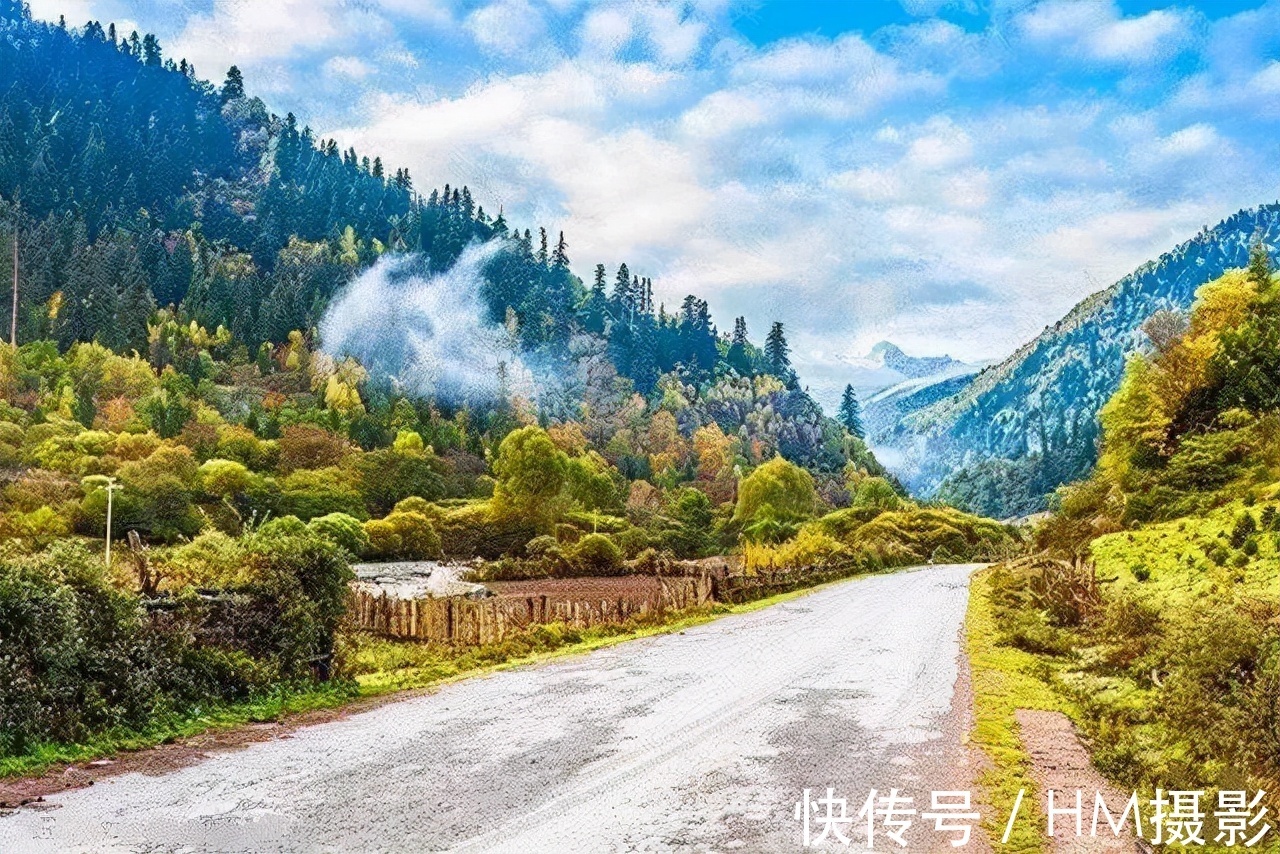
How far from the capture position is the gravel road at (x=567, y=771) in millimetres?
8500

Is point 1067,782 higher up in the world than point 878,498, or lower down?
lower down

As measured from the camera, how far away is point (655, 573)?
189ft

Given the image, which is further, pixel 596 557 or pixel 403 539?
pixel 403 539

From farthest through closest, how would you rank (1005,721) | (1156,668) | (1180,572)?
(1180,572)
(1156,668)
(1005,721)

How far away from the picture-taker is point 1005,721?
44.7ft

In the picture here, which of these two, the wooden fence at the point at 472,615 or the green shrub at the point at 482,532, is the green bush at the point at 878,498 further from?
the wooden fence at the point at 472,615

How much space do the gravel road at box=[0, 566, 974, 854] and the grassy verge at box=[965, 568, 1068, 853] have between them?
40 cm

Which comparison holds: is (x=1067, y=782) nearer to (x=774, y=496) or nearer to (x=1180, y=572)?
(x=1180, y=572)

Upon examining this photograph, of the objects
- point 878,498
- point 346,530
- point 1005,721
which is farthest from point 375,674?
point 878,498

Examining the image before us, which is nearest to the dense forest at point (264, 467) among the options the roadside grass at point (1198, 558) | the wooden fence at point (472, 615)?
the wooden fence at point (472, 615)

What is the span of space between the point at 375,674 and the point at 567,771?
1053 cm

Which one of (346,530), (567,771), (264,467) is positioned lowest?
(567,771)

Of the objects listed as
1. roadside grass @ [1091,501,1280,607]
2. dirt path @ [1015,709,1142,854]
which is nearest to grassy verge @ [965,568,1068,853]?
dirt path @ [1015,709,1142,854]

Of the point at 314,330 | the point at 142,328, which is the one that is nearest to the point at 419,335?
the point at 314,330
